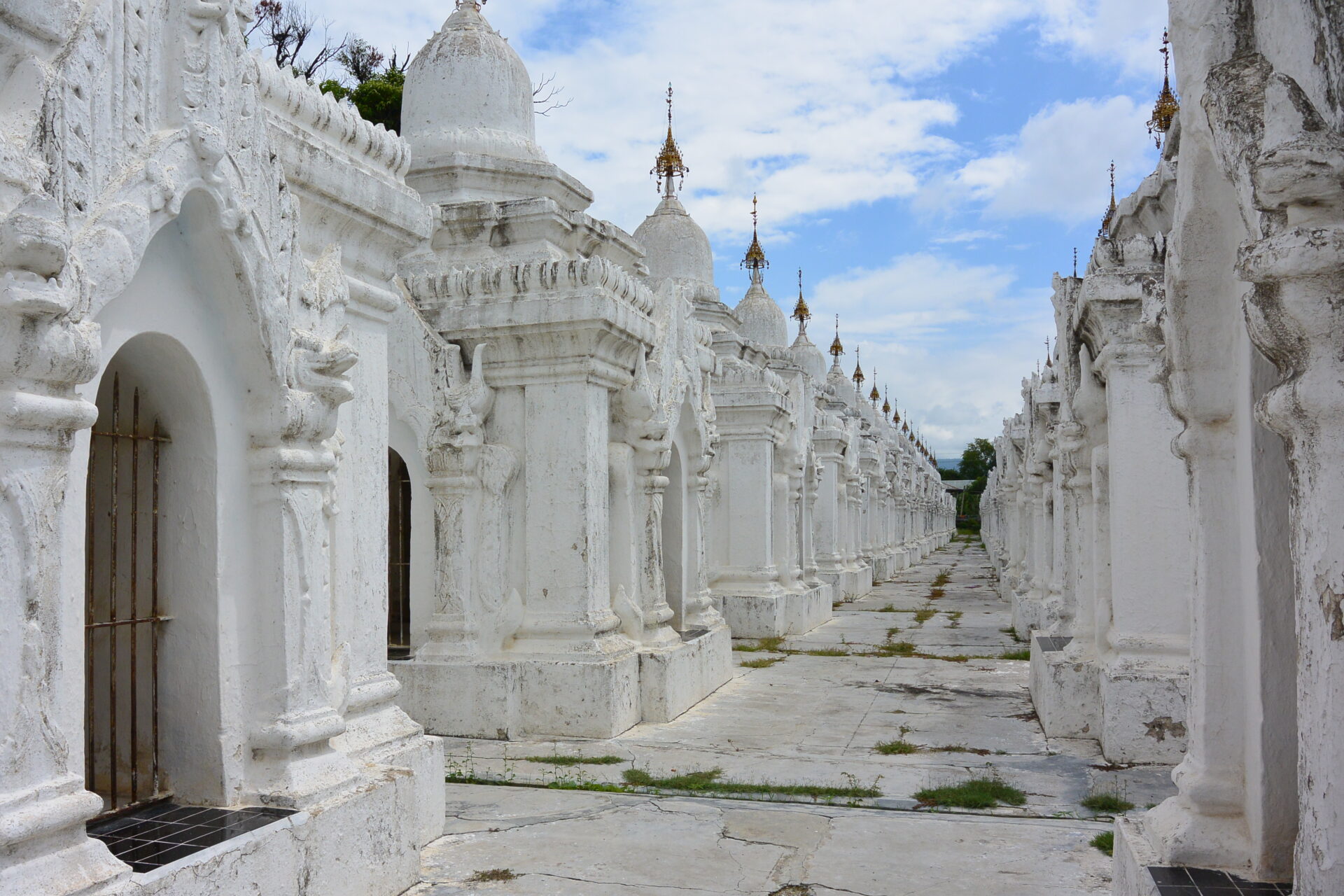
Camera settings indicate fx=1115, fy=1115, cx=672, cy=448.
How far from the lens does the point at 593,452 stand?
7.63m

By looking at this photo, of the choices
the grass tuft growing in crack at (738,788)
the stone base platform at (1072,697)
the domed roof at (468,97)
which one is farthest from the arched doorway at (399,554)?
the stone base platform at (1072,697)

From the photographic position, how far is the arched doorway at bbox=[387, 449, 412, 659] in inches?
311

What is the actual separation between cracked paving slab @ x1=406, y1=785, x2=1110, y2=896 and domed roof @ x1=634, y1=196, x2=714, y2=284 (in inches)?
357

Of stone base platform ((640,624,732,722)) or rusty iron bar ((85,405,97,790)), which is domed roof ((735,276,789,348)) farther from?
rusty iron bar ((85,405,97,790))

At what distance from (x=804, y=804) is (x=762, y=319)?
13626mm

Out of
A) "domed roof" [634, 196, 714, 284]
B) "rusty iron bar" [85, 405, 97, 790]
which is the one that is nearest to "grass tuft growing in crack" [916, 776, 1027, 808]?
"rusty iron bar" [85, 405, 97, 790]

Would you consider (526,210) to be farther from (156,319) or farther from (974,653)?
(974,653)

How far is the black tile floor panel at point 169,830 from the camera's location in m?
3.38

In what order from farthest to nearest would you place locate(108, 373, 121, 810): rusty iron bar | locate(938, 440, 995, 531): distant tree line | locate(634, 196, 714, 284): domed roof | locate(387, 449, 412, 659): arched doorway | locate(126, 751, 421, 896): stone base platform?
locate(938, 440, 995, 531): distant tree line
locate(634, 196, 714, 284): domed roof
locate(387, 449, 412, 659): arched doorway
locate(108, 373, 121, 810): rusty iron bar
locate(126, 751, 421, 896): stone base platform

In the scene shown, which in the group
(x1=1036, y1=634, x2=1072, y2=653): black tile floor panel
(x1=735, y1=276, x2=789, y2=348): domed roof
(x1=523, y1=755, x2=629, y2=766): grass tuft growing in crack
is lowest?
(x1=523, y1=755, x2=629, y2=766): grass tuft growing in crack

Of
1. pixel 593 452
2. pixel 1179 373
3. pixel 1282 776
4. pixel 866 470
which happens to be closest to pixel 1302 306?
pixel 1179 373

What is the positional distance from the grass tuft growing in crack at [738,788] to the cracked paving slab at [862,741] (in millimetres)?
121

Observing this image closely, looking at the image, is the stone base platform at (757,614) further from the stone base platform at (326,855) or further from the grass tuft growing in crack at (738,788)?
the stone base platform at (326,855)

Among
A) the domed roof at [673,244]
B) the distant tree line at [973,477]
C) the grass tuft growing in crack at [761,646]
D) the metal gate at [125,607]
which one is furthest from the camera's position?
the distant tree line at [973,477]
